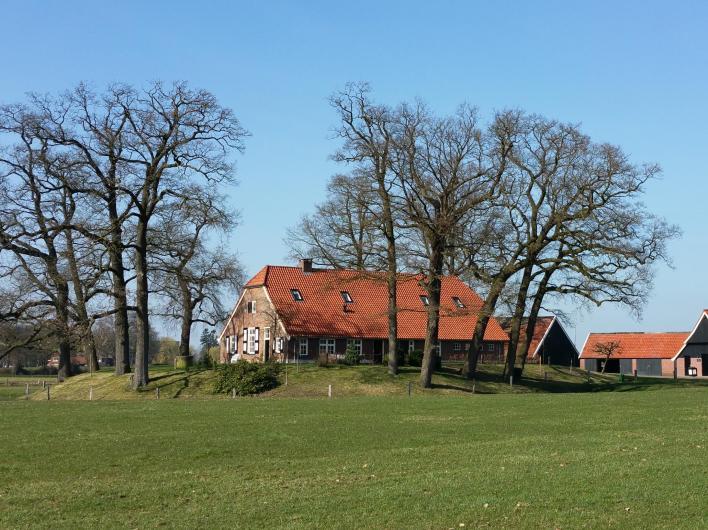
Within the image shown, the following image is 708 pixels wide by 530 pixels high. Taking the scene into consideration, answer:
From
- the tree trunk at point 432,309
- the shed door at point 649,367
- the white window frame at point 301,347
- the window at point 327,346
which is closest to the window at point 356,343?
the window at point 327,346

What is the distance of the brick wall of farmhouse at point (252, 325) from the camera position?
6147 centimetres

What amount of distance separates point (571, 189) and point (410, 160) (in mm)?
10256

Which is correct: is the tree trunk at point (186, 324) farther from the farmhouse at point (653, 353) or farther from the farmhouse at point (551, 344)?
the farmhouse at point (653, 353)

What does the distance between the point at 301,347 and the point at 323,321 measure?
113 inches

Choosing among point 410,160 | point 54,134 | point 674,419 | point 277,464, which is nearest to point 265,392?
point 410,160

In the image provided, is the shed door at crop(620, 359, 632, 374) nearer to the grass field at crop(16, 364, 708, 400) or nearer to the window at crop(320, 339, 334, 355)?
the grass field at crop(16, 364, 708, 400)

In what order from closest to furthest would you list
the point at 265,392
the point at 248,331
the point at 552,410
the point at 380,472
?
the point at 380,472 → the point at 552,410 → the point at 265,392 → the point at 248,331

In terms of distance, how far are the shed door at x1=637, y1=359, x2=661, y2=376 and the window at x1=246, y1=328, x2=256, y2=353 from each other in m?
42.9

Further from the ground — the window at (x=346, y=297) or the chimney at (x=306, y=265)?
the chimney at (x=306, y=265)

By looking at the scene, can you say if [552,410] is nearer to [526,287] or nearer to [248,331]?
[526,287]

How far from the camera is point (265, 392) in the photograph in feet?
158

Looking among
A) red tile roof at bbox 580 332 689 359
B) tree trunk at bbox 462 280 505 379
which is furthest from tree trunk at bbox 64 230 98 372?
red tile roof at bbox 580 332 689 359

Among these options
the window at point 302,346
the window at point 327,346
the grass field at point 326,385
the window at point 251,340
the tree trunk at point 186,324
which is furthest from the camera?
the tree trunk at point 186,324

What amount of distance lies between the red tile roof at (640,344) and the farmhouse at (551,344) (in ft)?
31.5
